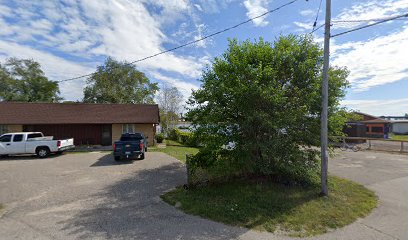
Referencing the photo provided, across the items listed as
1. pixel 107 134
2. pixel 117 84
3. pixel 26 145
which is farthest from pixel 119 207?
pixel 117 84

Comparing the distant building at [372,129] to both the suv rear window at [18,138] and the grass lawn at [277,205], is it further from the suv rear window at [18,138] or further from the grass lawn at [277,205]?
the suv rear window at [18,138]

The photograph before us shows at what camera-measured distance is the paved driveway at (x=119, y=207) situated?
196 inches

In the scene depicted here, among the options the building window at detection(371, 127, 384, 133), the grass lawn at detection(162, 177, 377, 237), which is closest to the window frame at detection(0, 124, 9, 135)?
the grass lawn at detection(162, 177, 377, 237)

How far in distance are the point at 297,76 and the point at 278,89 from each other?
112cm

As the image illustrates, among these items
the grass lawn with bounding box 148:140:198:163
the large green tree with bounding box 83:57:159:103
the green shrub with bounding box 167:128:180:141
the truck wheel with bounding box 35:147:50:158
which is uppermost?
the large green tree with bounding box 83:57:159:103

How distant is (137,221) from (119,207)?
1268 mm

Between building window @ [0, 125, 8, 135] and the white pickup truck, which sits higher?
building window @ [0, 125, 8, 135]

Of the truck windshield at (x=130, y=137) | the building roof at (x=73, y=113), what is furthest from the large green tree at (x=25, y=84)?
the truck windshield at (x=130, y=137)

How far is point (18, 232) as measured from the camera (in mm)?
4961

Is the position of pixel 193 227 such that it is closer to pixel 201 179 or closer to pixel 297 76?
pixel 201 179

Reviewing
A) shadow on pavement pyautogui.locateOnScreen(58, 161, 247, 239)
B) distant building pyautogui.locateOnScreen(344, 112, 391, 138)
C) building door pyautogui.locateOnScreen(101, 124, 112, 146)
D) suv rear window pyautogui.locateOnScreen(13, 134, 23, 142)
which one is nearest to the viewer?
shadow on pavement pyautogui.locateOnScreen(58, 161, 247, 239)

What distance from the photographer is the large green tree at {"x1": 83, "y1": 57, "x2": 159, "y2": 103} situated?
38.0 m

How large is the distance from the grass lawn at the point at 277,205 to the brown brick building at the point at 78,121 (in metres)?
16.2

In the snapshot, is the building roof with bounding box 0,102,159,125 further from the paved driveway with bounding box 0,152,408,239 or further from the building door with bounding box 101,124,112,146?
the paved driveway with bounding box 0,152,408,239
